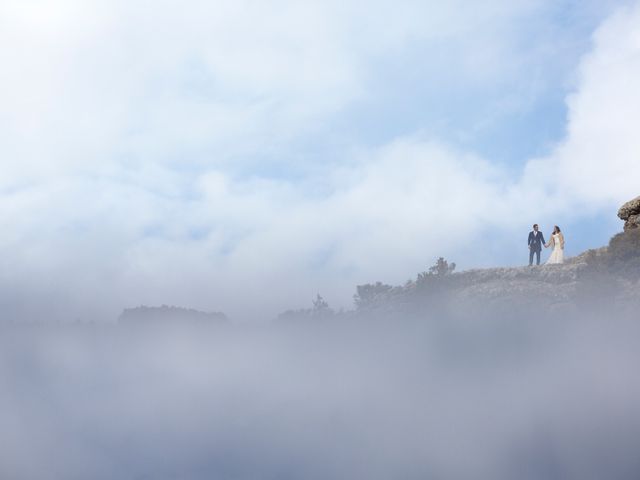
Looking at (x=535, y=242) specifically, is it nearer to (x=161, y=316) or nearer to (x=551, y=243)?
(x=551, y=243)

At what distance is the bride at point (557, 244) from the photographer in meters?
54.3

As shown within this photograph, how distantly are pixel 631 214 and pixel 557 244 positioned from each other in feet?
18.7

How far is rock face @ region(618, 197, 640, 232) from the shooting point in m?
53.7

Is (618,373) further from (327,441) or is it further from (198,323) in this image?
(198,323)

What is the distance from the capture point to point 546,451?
83000 millimetres

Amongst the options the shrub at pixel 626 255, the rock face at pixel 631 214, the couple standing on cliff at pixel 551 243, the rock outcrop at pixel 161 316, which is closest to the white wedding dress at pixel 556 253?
the couple standing on cliff at pixel 551 243

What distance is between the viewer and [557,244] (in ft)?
Answer: 180

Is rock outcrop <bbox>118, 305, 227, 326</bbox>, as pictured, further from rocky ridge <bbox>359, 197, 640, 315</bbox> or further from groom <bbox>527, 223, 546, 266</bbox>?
groom <bbox>527, 223, 546, 266</bbox>

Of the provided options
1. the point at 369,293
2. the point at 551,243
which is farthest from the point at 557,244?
the point at 369,293

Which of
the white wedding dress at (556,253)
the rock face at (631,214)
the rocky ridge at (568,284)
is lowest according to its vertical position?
the rocky ridge at (568,284)

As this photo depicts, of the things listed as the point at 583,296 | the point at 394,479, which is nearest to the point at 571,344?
the point at 583,296

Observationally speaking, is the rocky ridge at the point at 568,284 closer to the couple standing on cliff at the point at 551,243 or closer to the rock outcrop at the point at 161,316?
the couple standing on cliff at the point at 551,243

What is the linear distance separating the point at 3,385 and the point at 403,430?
105265mm

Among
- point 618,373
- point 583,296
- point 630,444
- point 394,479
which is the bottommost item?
point 394,479
